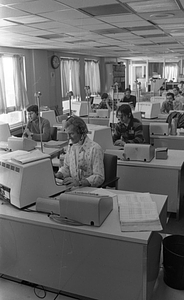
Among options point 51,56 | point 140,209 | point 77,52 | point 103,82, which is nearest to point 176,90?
point 103,82

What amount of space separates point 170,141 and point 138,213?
296cm

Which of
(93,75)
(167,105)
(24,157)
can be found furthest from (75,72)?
(24,157)

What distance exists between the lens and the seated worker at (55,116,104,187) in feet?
7.37

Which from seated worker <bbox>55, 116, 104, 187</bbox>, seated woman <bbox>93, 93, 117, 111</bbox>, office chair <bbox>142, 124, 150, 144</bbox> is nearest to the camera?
seated worker <bbox>55, 116, 104, 187</bbox>

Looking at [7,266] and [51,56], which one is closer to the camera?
[7,266]

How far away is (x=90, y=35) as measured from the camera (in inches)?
181

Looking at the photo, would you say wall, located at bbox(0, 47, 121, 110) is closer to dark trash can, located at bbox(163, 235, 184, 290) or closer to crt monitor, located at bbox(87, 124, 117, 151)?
crt monitor, located at bbox(87, 124, 117, 151)

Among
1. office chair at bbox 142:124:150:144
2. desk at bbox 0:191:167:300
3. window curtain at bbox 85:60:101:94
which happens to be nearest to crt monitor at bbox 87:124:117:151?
office chair at bbox 142:124:150:144

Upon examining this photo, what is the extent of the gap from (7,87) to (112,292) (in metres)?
2.28

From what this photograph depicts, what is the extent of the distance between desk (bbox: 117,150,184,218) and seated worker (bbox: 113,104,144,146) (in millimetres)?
489

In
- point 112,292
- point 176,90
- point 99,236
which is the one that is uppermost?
point 176,90

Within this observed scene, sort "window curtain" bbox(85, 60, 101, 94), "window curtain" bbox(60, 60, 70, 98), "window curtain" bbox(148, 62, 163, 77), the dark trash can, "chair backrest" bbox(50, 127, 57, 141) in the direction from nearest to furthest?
1. the dark trash can
2. "chair backrest" bbox(50, 127, 57, 141)
3. "window curtain" bbox(60, 60, 70, 98)
4. "window curtain" bbox(85, 60, 101, 94)
5. "window curtain" bbox(148, 62, 163, 77)

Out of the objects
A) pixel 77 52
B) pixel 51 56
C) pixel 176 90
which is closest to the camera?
pixel 51 56

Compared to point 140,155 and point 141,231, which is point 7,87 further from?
point 141,231
